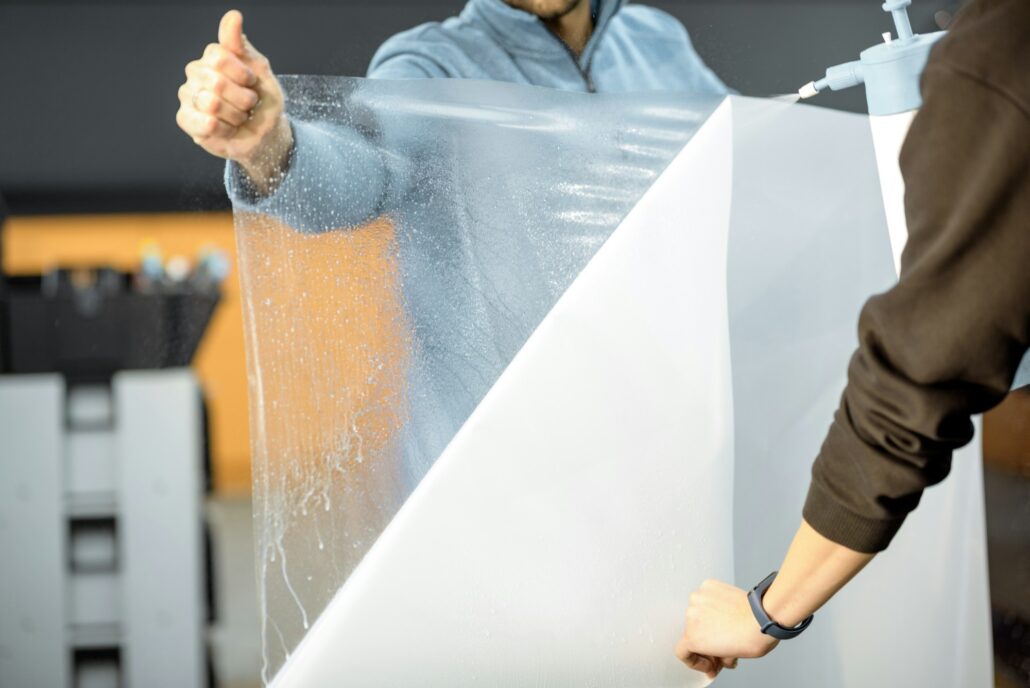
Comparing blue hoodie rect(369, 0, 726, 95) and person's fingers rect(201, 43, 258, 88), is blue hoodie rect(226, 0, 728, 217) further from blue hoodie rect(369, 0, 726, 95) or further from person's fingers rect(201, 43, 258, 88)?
person's fingers rect(201, 43, 258, 88)

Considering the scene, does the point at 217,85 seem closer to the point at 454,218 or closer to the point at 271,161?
the point at 271,161

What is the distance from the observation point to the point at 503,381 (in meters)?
0.83

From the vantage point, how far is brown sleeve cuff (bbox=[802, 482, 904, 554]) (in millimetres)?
628

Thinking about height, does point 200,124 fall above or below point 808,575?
above

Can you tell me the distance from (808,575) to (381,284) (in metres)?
0.41

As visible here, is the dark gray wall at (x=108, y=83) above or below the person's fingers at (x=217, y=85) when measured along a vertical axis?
above

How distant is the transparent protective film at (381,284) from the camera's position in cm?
85

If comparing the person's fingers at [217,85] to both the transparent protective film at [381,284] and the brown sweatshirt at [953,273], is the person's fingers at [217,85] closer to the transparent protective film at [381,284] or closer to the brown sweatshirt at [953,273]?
the transparent protective film at [381,284]

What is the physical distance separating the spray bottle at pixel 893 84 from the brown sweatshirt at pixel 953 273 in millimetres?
243

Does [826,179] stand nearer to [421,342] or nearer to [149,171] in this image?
[421,342]

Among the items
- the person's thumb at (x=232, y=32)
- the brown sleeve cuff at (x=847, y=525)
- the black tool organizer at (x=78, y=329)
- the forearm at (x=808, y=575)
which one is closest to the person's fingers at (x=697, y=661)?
the forearm at (x=808, y=575)

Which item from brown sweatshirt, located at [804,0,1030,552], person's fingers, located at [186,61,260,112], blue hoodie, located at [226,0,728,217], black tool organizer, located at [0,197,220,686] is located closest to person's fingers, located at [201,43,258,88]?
person's fingers, located at [186,61,260,112]

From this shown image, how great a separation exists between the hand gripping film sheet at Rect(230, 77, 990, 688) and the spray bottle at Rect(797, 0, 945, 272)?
0.12 m

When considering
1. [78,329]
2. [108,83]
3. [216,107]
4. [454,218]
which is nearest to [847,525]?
[454,218]
